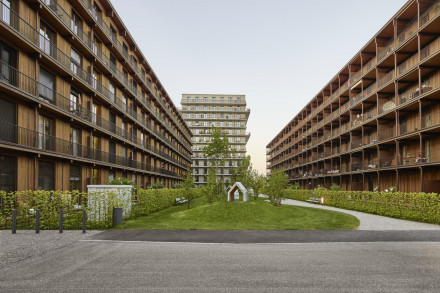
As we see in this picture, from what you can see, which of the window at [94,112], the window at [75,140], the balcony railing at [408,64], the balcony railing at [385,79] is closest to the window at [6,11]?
the window at [75,140]

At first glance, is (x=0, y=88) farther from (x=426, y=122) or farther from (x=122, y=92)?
(x=426, y=122)

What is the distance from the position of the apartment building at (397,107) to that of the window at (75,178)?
92.2 ft

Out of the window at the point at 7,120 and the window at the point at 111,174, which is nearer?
the window at the point at 7,120

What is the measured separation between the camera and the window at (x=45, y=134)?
1867 cm

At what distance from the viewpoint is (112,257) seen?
24.7 ft

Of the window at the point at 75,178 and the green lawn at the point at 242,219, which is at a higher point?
the window at the point at 75,178

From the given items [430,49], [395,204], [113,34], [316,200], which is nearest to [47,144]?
[113,34]

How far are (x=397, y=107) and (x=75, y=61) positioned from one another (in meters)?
29.1

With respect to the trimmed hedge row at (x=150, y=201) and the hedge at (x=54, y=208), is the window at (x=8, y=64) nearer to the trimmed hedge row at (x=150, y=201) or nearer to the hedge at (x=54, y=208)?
the hedge at (x=54, y=208)

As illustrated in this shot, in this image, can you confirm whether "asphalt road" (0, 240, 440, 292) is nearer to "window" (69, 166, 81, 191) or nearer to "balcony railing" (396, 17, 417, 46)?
"window" (69, 166, 81, 191)

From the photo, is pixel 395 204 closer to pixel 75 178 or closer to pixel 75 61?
pixel 75 178

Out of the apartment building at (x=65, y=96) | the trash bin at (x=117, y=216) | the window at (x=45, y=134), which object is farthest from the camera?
the window at (x=45, y=134)

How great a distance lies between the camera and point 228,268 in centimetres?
A: 657

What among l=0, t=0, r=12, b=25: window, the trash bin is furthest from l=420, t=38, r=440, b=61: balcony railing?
l=0, t=0, r=12, b=25: window
